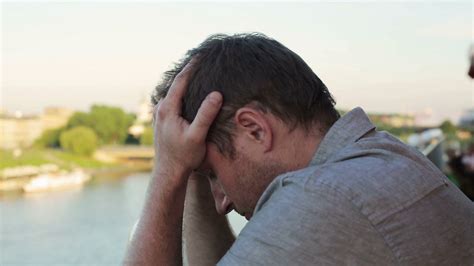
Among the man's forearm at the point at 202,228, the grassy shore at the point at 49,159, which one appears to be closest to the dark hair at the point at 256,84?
the man's forearm at the point at 202,228

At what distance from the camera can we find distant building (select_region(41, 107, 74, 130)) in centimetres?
1958

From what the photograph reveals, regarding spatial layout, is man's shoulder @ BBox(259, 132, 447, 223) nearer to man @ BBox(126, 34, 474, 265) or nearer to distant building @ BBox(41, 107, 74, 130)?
man @ BBox(126, 34, 474, 265)

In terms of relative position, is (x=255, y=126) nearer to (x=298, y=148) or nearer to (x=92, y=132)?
(x=298, y=148)

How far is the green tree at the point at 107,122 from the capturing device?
17.9 m

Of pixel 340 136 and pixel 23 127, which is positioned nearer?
pixel 340 136

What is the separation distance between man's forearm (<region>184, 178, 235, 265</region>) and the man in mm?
158

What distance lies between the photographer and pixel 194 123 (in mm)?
517

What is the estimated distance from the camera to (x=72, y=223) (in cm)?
1334

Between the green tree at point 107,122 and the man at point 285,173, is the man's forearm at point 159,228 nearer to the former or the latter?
the man at point 285,173

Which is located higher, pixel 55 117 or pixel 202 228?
pixel 202 228

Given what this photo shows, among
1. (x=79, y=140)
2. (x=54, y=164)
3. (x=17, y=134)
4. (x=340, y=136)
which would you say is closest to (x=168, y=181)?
(x=340, y=136)

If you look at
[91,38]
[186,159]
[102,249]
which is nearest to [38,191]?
[102,249]

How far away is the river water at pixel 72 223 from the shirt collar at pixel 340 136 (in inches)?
231

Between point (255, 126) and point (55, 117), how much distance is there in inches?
Answer: 830
